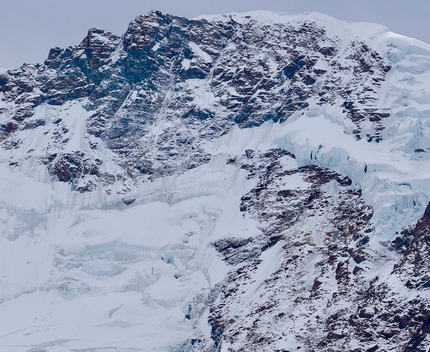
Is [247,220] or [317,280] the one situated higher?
[247,220]

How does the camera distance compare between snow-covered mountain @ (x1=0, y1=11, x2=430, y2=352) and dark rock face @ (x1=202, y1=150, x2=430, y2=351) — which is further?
snow-covered mountain @ (x1=0, y1=11, x2=430, y2=352)

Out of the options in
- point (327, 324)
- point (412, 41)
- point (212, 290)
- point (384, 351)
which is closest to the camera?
point (384, 351)

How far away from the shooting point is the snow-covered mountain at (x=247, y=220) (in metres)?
134

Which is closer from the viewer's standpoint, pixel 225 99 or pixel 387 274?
pixel 387 274

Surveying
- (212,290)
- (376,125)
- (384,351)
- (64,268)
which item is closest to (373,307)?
(384,351)

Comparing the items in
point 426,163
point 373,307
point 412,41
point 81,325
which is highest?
point 412,41

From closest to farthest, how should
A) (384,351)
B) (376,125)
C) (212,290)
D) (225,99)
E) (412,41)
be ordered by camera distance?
1. (384,351)
2. (212,290)
3. (376,125)
4. (412,41)
5. (225,99)

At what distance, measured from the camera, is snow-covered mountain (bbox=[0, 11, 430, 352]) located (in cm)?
13350

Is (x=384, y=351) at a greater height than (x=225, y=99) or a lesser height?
lesser

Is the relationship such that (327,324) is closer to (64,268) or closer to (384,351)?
(384,351)

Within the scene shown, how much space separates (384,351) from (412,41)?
82313mm

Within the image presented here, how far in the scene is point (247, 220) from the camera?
547 feet

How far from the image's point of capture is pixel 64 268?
17075cm

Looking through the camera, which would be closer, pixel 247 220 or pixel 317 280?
pixel 317 280
